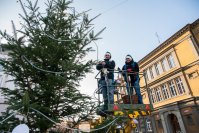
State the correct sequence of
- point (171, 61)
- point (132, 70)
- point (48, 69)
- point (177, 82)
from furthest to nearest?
point (171, 61) → point (177, 82) → point (132, 70) → point (48, 69)

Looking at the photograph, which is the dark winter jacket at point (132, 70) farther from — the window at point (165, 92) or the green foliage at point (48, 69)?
the window at point (165, 92)

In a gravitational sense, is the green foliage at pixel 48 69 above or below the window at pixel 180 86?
below

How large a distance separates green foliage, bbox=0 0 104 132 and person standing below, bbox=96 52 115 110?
661mm

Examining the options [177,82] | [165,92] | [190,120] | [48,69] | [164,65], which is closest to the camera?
[48,69]

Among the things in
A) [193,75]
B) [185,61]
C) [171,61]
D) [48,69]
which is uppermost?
[171,61]

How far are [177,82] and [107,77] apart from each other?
18267mm

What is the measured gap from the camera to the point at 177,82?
20797 mm

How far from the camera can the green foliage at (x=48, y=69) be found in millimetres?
4195

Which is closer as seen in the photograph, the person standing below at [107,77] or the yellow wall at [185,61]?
the person standing below at [107,77]

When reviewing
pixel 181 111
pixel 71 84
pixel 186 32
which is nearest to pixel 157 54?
pixel 186 32

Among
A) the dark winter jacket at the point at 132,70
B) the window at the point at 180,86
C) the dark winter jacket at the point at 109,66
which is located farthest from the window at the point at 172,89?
the dark winter jacket at the point at 109,66

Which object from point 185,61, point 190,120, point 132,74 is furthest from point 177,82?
point 132,74

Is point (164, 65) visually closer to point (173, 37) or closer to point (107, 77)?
point (173, 37)

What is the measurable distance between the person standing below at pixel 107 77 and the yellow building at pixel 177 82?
A: 15.4 m
